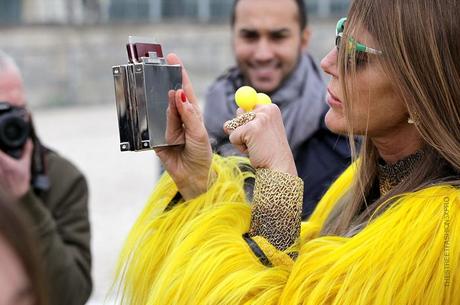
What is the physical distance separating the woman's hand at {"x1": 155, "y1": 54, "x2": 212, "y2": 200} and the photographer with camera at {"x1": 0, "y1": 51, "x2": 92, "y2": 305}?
1.56 feet

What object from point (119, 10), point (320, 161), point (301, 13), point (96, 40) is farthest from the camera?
point (119, 10)

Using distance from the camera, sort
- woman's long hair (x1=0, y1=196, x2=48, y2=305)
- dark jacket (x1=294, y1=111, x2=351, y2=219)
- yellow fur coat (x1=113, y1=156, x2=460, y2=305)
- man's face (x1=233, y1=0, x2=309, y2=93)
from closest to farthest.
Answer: woman's long hair (x1=0, y1=196, x2=48, y2=305)
yellow fur coat (x1=113, y1=156, x2=460, y2=305)
dark jacket (x1=294, y1=111, x2=351, y2=219)
man's face (x1=233, y1=0, x2=309, y2=93)

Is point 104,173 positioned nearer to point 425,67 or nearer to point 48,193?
point 48,193

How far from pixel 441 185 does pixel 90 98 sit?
16.7 m

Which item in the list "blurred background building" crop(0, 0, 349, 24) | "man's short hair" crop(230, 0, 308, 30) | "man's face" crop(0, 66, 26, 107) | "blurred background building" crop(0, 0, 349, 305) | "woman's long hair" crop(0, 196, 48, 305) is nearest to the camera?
"woman's long hair" crop(0, 196, 48, 305)

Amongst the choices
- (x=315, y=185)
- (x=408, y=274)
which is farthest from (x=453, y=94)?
(x=315, y=185)

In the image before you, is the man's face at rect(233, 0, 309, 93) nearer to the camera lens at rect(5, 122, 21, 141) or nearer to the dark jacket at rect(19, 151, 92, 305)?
the dark jacket at rect(19, 151, 92, 305)

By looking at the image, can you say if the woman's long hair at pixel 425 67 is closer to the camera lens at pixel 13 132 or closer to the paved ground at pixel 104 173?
the camera lens at pixel 13 132

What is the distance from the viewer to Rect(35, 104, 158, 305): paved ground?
6.10 metres

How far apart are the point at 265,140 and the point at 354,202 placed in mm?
249

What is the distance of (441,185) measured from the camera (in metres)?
1.46

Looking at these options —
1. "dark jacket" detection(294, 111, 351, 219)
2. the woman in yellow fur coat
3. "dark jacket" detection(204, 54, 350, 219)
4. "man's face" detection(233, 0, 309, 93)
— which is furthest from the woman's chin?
"man's face" detection(233, 0, 309, 93)

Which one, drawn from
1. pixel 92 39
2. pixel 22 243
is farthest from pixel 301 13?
pixel 92 39

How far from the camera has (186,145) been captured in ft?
5.78
